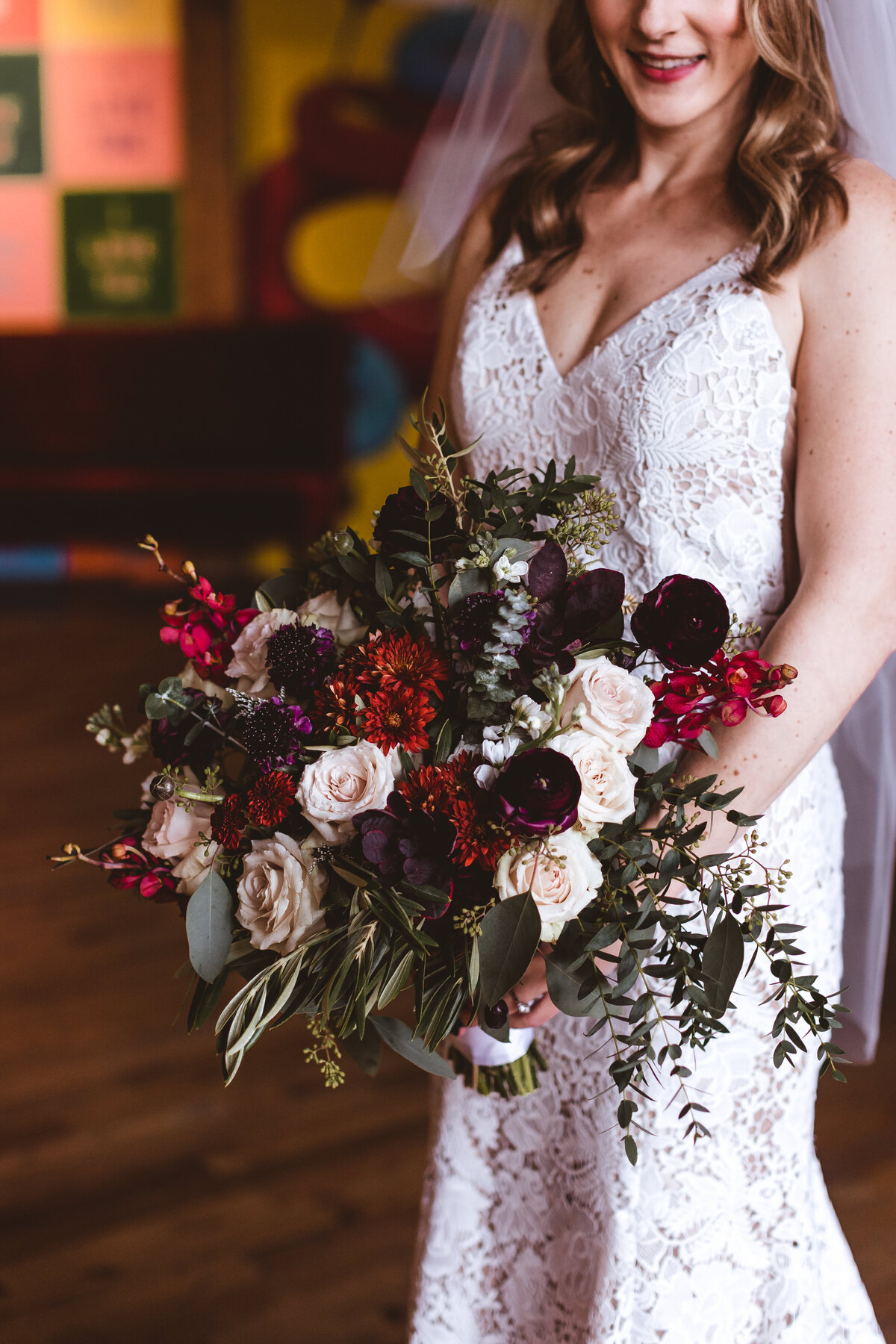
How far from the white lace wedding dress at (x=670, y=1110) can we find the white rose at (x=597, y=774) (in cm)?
43

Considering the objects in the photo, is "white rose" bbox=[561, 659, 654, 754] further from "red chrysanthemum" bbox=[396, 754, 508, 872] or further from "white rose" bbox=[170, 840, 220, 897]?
"white rose" bbox=[170, 840, 220, 897]

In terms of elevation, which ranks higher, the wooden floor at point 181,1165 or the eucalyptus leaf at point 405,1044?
the eucalyptus leaf at point 405,1044

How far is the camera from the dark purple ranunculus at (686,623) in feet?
3.43

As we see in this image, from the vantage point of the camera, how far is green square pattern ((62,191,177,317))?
6926mm

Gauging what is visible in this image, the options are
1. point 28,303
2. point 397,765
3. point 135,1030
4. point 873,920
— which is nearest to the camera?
point 397,765

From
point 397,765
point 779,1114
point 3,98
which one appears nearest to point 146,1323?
point 779,1114

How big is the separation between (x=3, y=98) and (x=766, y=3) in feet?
21.8

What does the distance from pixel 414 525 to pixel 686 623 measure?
26cm

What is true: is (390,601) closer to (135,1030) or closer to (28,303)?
(135,1030)

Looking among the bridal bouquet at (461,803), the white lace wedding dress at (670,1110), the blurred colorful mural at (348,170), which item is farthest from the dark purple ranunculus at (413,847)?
the blurred colorful mural at (348,170)

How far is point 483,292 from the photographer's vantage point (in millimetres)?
1609

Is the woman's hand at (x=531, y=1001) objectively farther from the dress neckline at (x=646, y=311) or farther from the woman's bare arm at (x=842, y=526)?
the dress neckline at (x=646, y=311)

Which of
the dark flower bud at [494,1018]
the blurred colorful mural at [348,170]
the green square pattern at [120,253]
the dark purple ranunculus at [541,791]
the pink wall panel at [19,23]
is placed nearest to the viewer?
the dark purple ranunculus at [541,791]

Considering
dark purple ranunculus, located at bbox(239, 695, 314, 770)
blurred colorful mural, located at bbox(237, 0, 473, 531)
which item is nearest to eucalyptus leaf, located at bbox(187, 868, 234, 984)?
dark purple ranunculus, located at bbox(239, 695, 314, 770)
